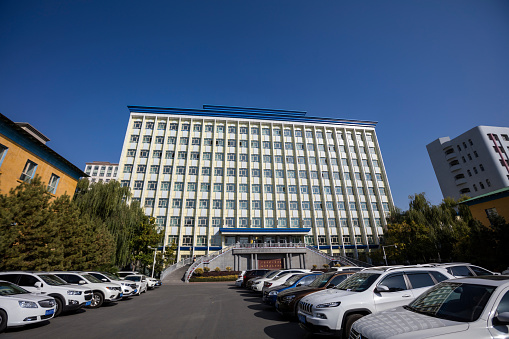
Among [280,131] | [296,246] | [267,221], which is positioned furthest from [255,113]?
[296,246]

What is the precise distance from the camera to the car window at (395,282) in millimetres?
6079

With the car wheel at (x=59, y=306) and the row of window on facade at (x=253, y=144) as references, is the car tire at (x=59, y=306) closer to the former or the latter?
the car wheel at (x=59, y=306)

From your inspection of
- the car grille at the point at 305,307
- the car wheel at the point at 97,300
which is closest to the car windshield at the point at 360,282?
the car grille at the point at 305,307

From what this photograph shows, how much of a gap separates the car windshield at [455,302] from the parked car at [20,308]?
10637mm

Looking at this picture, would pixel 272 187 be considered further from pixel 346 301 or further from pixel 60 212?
pixel 346 301

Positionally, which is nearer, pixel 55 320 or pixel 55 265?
pixel 55 320

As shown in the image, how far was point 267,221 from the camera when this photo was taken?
4712 centimetres

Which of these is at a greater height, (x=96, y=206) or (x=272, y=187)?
(x=272, y=187)

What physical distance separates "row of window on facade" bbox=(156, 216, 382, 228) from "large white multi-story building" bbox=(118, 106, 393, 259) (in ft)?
0.62

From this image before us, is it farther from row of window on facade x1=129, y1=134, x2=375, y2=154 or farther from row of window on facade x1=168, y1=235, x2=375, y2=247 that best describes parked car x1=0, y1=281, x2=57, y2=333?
row of window on facade x1=129, y1=134, x2=375, y2=154

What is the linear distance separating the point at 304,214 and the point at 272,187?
28.3 feet

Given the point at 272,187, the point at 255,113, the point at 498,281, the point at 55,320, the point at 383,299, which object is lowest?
the point at 55,320

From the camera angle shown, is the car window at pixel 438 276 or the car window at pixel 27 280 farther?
the car window at pixel 27 280

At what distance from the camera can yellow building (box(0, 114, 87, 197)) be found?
16.0 meters
